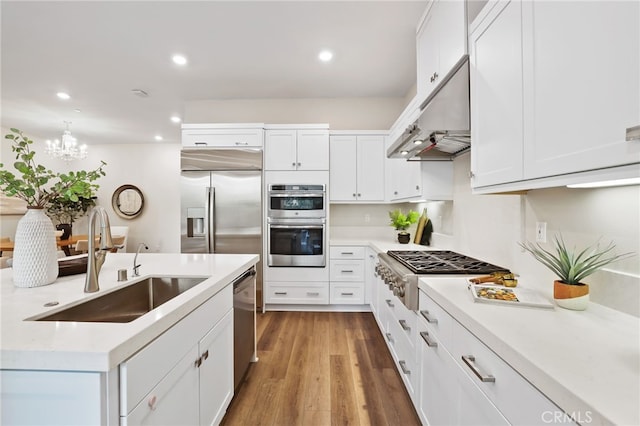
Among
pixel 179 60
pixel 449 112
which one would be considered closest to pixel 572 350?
pixel 449 112

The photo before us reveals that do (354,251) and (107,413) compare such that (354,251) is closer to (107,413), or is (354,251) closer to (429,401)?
(429,401)

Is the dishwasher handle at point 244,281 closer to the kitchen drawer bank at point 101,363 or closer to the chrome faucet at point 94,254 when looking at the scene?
the kitchen drawer bank at point 101,363

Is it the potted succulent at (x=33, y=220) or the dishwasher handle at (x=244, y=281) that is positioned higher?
→ the potted succulent at (x=33, y=220)

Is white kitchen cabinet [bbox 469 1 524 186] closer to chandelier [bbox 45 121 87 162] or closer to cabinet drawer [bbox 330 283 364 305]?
cabinet drawer [bbox 330 283 364 305]

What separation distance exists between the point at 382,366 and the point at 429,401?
90 centimetres

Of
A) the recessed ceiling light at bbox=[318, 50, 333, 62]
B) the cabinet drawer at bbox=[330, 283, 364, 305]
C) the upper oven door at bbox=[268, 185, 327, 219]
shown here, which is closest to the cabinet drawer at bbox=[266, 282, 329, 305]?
the cabinet drawer at bbox=[330, 283, 364, 305]

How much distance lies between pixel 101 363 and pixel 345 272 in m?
2.94

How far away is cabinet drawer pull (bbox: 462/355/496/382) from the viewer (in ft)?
2.86

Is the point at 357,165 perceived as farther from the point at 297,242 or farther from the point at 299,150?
the point at 297,242

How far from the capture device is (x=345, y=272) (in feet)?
11.4

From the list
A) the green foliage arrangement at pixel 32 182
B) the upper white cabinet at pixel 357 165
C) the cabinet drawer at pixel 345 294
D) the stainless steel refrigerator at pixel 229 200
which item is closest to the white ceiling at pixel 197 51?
the upper white cabinet at pixel 357 165

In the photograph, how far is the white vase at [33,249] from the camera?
3.93ft

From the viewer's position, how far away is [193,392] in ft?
3.93

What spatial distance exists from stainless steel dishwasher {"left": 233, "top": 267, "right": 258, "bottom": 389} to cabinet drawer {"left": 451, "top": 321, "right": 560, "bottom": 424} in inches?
51.2
